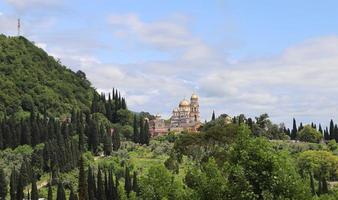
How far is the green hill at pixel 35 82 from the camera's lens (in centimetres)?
13400

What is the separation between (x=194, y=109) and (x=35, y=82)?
38668 mm

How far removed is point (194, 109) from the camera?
503 ft

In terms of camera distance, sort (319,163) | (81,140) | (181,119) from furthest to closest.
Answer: (181,119), (81,140), (319,163)

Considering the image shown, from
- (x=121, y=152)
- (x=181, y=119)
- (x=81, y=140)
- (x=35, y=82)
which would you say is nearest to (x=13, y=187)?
(x=81, y=140)

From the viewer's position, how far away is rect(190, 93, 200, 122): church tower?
152 m

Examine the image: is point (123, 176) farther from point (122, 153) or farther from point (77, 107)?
point (77, 107)

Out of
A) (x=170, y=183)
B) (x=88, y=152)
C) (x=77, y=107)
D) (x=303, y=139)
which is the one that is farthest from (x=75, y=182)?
(x=77, y=107)

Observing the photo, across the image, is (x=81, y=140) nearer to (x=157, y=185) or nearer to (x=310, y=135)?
(x=310, y=135)

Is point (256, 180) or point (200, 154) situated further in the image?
point (200, 154)

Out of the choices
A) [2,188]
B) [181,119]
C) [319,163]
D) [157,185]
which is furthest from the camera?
[181,119]

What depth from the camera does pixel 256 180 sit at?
1967 cm

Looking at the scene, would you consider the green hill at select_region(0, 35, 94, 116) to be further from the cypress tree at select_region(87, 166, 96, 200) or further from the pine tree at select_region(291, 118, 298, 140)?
the cypress tree at select_region(87, 166, 96, 200)

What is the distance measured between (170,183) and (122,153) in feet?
194

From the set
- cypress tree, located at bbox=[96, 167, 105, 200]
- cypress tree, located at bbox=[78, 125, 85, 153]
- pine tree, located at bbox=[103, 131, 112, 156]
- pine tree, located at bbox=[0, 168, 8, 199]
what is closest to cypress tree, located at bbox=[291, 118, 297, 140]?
pine tree, located at bbox=[103, 131, 112, 156]
